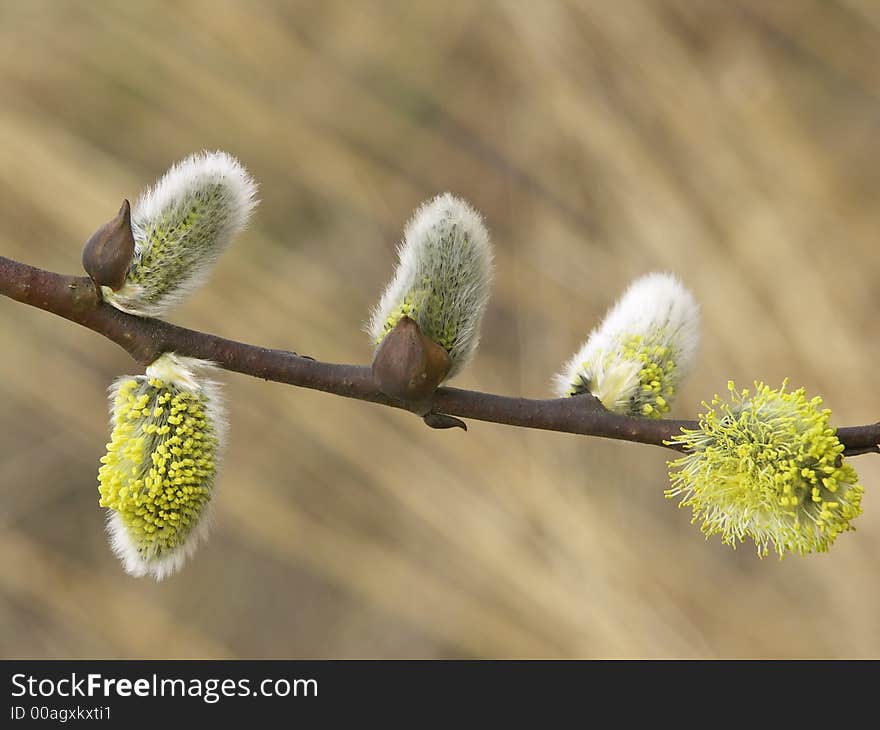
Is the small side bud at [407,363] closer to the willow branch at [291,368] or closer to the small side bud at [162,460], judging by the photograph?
the willow branch at [291,368]

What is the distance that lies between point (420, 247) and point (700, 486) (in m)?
0.27

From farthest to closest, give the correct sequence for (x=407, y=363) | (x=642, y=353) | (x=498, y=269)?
(x=498, y=269), (x=642, y=353), (x=407, y=363)

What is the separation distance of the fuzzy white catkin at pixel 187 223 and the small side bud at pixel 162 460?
2.2 inches

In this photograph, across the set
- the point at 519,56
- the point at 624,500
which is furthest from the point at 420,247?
the point at 519,56

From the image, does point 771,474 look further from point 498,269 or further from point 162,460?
point 498,269

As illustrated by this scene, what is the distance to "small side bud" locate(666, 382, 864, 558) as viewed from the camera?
2.10 feet

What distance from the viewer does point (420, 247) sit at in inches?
28.6

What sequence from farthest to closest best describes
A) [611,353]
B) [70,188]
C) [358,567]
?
[358,567] → [70,188] → [611,353]

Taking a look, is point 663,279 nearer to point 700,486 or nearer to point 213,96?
point 700,486

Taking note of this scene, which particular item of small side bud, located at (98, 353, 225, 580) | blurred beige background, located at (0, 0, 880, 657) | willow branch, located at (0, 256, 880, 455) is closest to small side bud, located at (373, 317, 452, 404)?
willow branch, located at (0, 256, 880, 455)

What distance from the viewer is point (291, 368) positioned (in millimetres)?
647

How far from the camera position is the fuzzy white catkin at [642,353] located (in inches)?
29.5

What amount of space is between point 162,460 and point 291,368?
0.37ft

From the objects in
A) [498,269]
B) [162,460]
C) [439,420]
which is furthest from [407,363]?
[498,269]
